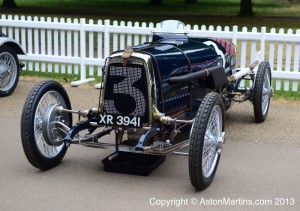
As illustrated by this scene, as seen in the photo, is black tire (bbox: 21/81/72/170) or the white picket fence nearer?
black tire (bbox: 21/81/72/170)

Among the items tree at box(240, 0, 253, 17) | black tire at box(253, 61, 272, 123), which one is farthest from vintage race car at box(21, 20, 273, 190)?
tree at box(240, 0, 253, 17)

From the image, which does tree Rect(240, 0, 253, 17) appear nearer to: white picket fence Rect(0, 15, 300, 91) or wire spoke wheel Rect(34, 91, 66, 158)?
white picket fence Rect(0, 15, 300, 91)

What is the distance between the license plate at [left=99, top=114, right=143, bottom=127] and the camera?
234 inches

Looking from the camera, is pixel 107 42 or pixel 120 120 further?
pixel 107 42

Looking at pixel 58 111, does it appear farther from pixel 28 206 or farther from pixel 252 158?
pixel 252 158

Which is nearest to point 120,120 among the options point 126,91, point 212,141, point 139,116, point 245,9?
point 139,116

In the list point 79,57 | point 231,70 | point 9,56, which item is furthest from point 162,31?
point 79,57

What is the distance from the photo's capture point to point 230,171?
21.0ft

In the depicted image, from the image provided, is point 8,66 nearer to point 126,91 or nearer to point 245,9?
point 126,91

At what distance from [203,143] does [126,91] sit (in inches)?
41.8

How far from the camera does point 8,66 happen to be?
34.3 feet

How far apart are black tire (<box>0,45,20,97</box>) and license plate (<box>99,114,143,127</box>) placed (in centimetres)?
467

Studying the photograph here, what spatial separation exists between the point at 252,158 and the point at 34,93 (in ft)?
8.80

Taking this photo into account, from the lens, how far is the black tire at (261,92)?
8383 mm
